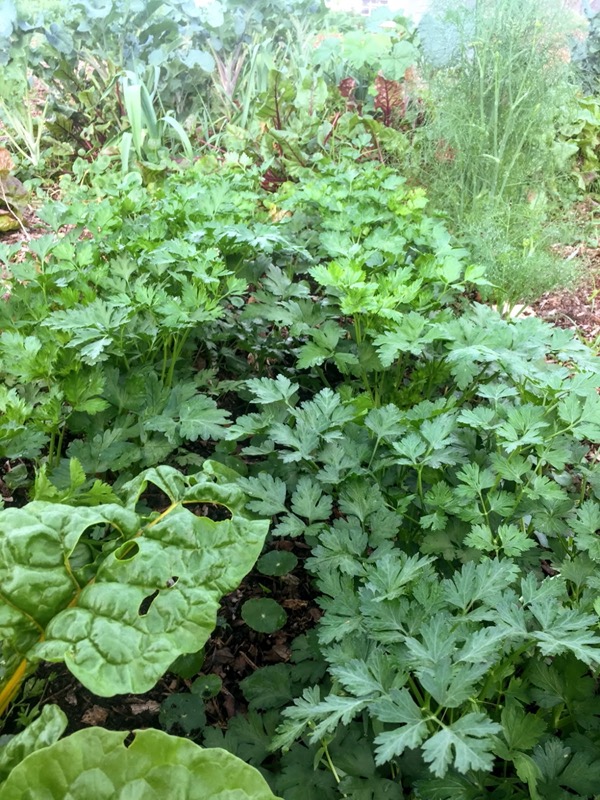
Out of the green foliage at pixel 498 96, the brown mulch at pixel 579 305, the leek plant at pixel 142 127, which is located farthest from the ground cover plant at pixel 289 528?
the leek plant at pixel 142 127

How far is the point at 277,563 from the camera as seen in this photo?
4.55ft

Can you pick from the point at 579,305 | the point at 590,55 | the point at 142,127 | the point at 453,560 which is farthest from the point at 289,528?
the point at 590,55

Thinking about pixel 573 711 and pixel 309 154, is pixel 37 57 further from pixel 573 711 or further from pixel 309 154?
pixel 573 711

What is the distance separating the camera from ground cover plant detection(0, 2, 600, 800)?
0.92m

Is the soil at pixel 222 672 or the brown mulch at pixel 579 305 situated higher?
the soil at pixel 222 672

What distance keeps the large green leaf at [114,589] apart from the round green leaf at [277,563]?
0.34 metres

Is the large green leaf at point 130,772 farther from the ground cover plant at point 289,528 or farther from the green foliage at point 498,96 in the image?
the green foliage at point 498,96

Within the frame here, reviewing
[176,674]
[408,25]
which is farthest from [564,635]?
[408,25]

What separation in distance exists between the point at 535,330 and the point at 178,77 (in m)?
3.98

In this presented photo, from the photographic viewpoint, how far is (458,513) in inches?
49.8

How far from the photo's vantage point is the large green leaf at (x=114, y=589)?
88cm

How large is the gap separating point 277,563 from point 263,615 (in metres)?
0.12

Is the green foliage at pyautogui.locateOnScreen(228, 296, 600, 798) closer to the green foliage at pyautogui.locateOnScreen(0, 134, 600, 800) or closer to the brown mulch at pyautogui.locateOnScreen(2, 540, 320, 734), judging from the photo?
the green foliage at pyautogui.locateOnScreen(0, 134, 600, 800)

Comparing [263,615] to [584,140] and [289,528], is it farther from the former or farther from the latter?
[584,140]
